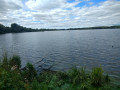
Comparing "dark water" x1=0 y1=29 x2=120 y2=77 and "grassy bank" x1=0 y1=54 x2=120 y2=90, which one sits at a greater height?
"grassy bank" x1=0 y1=54 x2=120 y2=90

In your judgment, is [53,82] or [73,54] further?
[73,54]

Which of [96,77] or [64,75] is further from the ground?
[96,77]

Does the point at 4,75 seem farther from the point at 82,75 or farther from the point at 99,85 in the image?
the point at 99,85

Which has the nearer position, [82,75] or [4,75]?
[4,75]

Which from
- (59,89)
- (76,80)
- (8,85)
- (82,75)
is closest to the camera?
(8,85)

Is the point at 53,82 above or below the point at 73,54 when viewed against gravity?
above

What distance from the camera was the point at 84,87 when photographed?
16.8 ft

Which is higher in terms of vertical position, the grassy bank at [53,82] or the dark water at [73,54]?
the grassy bank at [53,82]

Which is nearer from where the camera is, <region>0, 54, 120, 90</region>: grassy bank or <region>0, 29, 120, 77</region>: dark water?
<region>0, 54, 120, 90</region>: grassy bank

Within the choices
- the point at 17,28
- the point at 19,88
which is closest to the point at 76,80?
the point at 19,88

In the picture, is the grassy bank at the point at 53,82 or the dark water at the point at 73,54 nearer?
the grassy bank at the point at 53,82

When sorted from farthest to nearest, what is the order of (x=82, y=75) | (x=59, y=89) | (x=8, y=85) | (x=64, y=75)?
(x=64, y=75) → (x=82, y=75) → (x=59, y=89) → (x=8, y=85)

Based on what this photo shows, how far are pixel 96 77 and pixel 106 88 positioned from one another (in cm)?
85

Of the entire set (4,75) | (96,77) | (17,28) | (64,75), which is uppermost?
(17,28)
